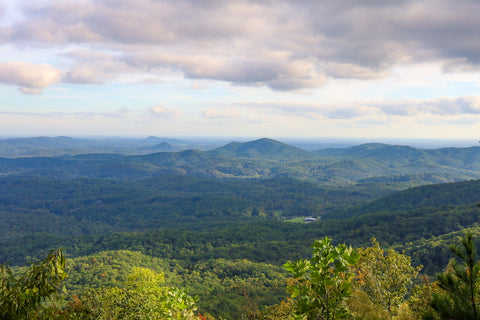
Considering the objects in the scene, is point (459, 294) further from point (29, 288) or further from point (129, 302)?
point (129, 302)

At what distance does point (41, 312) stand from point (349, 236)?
204542 mm

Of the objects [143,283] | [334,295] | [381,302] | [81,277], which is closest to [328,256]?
[334,295]

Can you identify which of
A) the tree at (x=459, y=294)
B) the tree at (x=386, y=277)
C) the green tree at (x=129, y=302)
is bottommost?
the green tree at (x=129, y=302)

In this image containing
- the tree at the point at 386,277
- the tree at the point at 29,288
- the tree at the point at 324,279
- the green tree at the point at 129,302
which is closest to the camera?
the tree at the point at 324,279

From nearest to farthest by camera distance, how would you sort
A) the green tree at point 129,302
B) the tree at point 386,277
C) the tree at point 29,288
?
the tree at point 29,288
the tree at point 386,277
the green tree at point 129,302

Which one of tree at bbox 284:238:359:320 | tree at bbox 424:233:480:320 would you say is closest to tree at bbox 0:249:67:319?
tree at bbox 284:238:359:320

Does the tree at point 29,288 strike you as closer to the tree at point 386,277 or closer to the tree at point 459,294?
the tree at point 459,294

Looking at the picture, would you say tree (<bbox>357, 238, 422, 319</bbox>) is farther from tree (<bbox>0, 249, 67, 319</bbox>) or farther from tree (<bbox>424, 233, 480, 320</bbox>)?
tree (<bbox>0, 249, 67, 319</bbox>)

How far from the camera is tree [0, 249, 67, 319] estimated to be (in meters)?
8.71

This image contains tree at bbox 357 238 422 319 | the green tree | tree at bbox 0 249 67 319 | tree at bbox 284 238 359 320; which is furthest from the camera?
the green tree

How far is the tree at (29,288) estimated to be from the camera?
28.6 ft

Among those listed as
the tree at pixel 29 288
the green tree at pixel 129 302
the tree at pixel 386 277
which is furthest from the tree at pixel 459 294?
the green tree at pixel 129 302

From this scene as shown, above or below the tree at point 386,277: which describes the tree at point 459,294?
above

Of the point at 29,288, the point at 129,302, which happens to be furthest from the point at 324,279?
the point at 129,302
